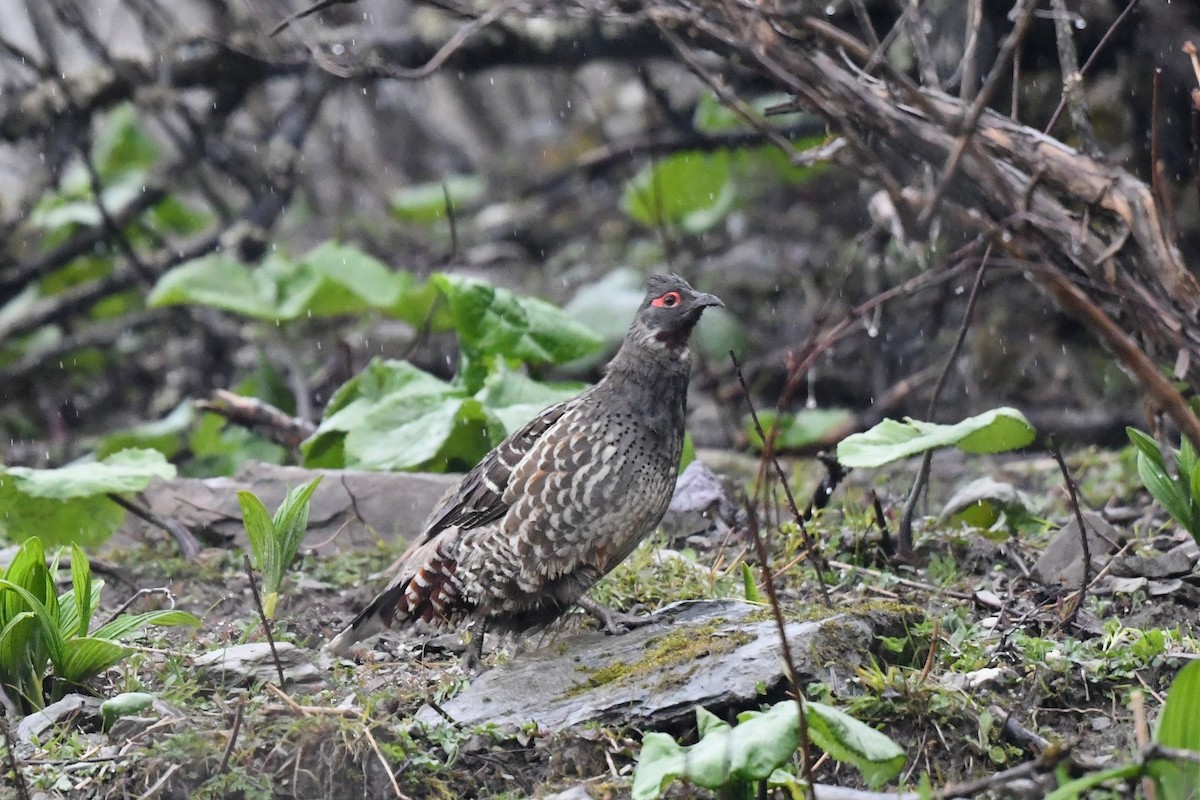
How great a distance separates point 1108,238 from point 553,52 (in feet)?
14.7

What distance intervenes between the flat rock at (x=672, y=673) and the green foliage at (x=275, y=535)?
2.21 feet

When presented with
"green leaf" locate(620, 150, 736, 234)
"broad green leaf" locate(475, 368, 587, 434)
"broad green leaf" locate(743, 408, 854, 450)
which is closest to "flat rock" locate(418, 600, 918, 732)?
"broad green leaf" locate(475, 368, 587, 434)

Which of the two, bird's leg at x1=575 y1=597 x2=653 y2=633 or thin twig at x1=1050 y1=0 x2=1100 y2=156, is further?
bird's leg at x1=575 y1=597 x2=653 y2=633

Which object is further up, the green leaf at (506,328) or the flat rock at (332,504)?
the green leaf at (506,328)

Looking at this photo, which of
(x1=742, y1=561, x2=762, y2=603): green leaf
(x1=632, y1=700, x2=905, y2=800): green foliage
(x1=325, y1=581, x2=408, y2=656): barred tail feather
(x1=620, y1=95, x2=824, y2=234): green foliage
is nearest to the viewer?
(x1=632, y1=700, x2=905, y2=800): green foliage

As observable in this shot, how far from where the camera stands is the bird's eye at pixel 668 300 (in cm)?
449

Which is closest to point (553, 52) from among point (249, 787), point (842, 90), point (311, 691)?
point (842, 90)

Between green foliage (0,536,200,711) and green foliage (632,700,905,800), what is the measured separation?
154 centimetres

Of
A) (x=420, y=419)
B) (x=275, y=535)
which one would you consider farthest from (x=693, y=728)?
(x=420, y=419)

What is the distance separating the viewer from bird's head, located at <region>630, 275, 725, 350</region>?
446 cm

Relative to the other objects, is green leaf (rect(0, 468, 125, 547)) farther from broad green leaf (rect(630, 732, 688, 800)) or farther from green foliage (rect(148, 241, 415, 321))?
broad green leaf (rect(630, 732, 688, 800))

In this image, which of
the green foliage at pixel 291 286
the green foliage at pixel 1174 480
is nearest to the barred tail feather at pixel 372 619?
the green foliage at pixel 1174 480

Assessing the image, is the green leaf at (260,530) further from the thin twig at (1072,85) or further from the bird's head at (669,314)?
the thin twig at (1072,85)

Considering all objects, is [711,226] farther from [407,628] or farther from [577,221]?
[407,628]
